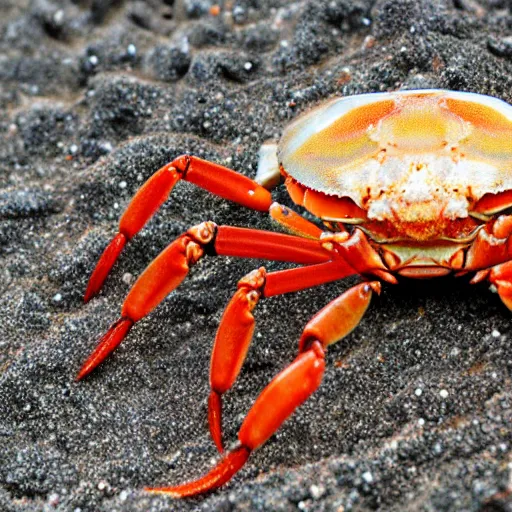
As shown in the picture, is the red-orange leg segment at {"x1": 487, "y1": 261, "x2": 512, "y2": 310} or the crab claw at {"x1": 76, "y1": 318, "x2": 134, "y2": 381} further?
the crab claw at {"x1": 76, "y1": 318, "x2": 134, "y2": 381}

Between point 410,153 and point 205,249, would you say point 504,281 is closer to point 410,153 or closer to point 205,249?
point 410,153

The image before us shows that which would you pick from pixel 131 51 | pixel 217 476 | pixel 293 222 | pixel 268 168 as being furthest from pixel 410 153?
pixel 131 51

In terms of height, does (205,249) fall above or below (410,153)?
below

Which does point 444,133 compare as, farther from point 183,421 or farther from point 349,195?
point 183,421

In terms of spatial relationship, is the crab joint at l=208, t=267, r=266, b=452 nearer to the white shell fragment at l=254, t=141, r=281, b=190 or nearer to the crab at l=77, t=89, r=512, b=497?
the crab at l=77, t=89, r=512, b=497

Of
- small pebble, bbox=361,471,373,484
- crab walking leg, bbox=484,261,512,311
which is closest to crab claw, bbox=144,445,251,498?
small pebble, bbox=361,471,373,484
